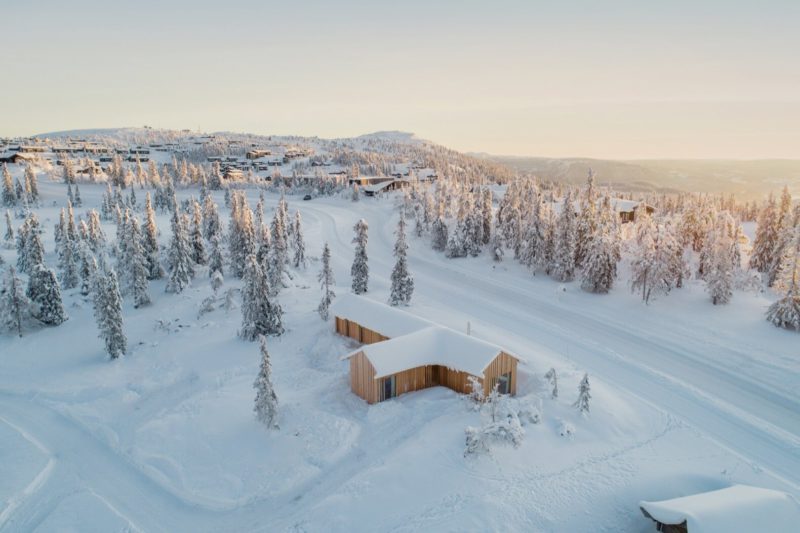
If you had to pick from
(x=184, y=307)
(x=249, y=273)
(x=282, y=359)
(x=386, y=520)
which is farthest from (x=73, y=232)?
(x=386, y=520)

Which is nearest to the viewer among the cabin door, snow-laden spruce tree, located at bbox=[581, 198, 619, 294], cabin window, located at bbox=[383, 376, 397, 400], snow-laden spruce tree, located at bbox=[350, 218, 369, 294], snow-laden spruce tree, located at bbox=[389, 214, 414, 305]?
cabin window, located at bbox=[383, 376, 397, 400]

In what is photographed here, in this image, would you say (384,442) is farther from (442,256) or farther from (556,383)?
(442,256)

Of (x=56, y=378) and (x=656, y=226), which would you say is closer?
(x=56, y=378)

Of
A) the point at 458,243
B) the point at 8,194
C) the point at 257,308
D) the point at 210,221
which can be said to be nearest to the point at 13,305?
the point at 257,308

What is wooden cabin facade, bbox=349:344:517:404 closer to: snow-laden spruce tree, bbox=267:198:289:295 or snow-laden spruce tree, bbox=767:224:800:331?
snow-laden spruce tree, bbox=267:198:289:295

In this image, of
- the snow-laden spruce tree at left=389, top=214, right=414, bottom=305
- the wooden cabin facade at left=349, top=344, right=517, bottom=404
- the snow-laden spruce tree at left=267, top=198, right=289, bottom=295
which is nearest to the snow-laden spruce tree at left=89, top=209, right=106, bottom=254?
the snow-laden spruce tree at left=267, top=198, right=289, bottom=295

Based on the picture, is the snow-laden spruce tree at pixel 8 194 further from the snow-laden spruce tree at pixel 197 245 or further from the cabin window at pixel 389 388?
the cabin window at pixel 389 388
